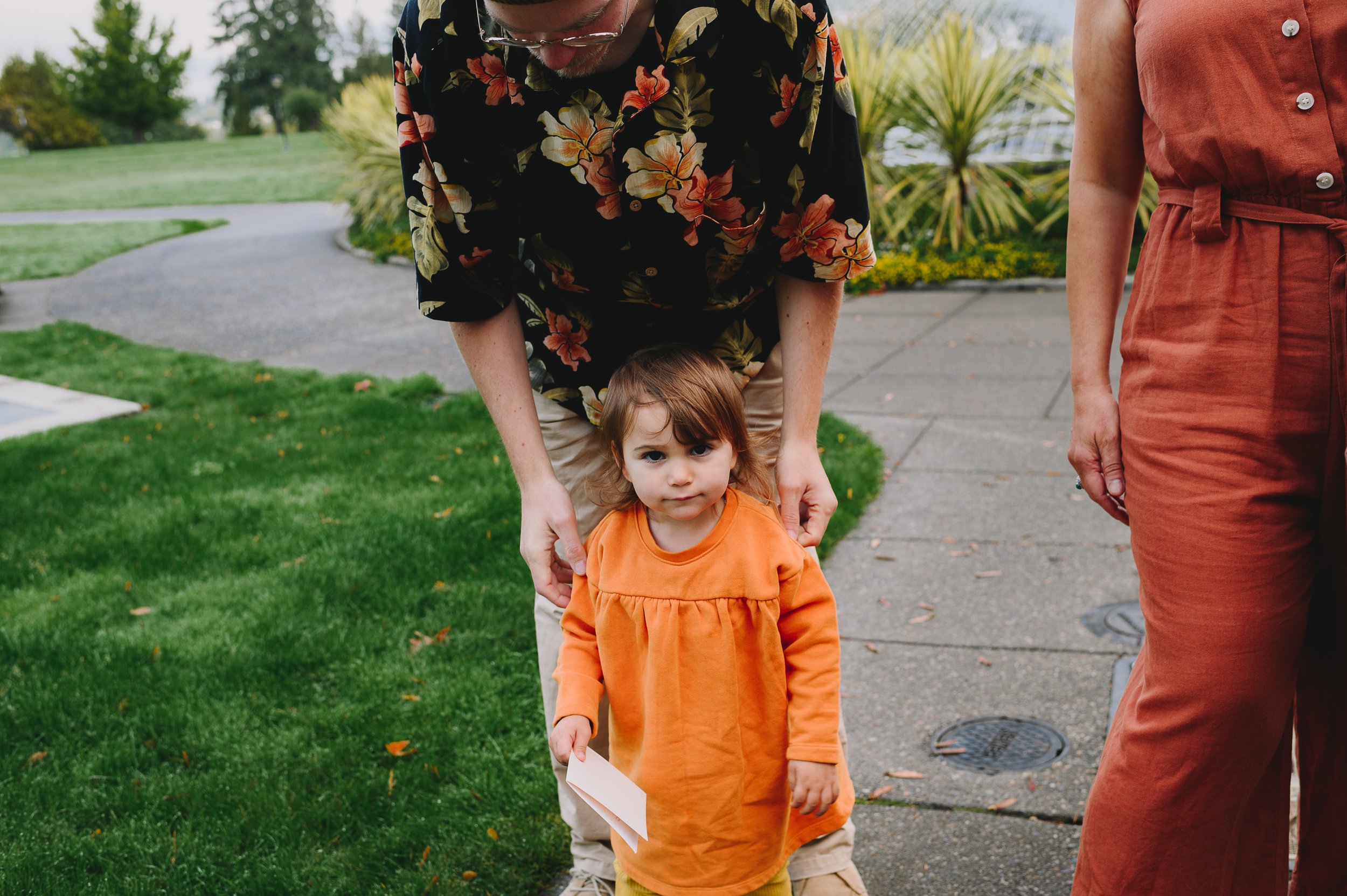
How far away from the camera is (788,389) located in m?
2.06

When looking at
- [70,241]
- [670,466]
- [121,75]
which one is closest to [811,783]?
[670,466]

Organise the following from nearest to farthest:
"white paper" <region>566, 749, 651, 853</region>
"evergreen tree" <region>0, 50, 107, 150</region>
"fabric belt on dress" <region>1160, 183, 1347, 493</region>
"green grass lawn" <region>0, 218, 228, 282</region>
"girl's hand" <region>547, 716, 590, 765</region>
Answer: "fabric belt on dress" <region>1160, 183, 1347, 493</region>
"white paper" <region>566, 749, 651, 853</region>
"girl's hand" <region>547, 716, 590, 765</region>
"green grass lawn" <region>0, 218, 228, 282</region>
"evergreen tree" <region>0, 50, 107, 150</region>

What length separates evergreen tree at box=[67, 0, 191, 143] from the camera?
55094mm

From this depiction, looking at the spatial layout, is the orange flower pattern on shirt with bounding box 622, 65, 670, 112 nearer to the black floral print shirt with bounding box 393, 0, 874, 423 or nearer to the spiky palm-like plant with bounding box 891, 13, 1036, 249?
the black floral print shirt with bounding box 393, 0, 874, 423

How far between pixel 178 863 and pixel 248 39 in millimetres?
70410

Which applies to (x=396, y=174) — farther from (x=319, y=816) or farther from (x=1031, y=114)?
(x=319, y=816)

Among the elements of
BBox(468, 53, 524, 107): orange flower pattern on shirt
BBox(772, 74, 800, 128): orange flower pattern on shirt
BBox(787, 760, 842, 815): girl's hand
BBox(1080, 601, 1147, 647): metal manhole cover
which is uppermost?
BBox(468, 53, 524, 107): orange flower pattern on shirt

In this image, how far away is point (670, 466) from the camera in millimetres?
1904

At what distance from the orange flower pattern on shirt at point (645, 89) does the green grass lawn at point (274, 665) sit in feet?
5.75

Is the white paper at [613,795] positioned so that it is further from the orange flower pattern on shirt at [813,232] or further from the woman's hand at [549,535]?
the orange flower pattern on shirt at [813,232]

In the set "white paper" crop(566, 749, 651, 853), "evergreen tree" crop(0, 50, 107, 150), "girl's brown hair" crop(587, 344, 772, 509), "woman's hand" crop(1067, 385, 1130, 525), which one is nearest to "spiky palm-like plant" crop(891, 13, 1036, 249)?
"woman's hand" crop(1067, 385, 1130, 525)

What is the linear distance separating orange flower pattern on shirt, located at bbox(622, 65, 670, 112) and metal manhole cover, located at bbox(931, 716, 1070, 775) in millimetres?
1980

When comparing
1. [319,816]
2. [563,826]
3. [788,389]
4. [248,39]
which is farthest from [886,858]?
[248,39]

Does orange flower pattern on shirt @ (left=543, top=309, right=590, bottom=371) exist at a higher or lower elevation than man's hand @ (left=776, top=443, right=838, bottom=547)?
higher
